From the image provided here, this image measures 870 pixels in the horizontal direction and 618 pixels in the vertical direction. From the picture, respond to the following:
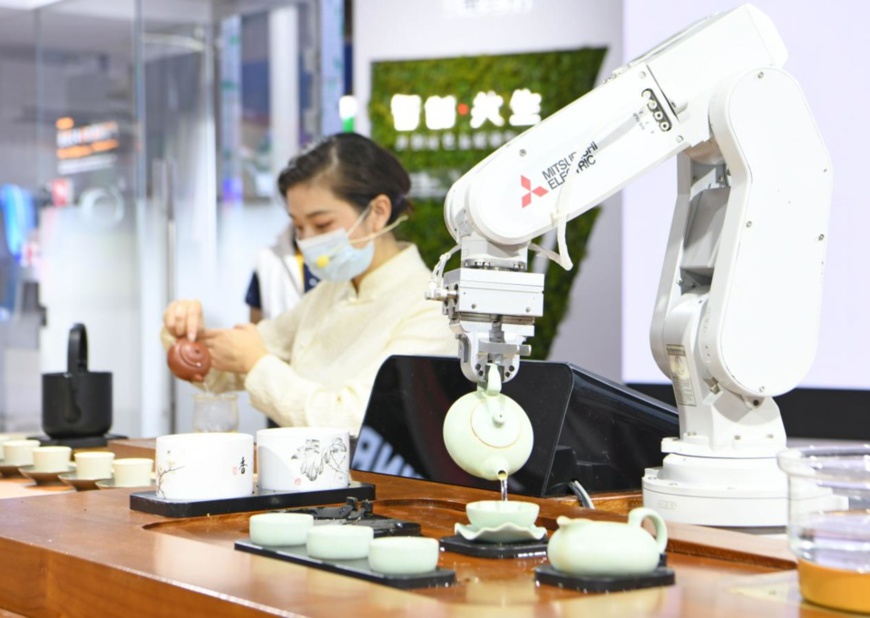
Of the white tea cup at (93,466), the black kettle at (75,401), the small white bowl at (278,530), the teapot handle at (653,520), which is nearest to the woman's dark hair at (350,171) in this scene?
the black kettle at (75,401)

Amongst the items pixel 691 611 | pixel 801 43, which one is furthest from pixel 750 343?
pixel 801 43

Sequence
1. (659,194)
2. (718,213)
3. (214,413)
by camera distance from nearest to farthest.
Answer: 1. (718,213)
2. (214,413)
3. (659,194)

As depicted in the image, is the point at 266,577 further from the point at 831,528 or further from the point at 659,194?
the point at 659,194

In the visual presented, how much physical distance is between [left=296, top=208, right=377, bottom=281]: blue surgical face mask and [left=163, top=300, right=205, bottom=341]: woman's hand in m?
0.28

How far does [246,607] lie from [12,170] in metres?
4.98

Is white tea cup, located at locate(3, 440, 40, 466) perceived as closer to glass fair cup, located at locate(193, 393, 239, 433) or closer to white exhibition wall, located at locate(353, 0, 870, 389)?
glass fair cup, located at locate(193, 393, 239, 433)

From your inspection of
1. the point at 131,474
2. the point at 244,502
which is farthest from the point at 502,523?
the point at 131,474

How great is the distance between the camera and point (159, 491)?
1.46 metres

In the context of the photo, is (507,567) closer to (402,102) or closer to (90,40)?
(402,102)

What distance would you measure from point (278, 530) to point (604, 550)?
0.32 meters

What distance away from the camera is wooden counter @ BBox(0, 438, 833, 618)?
987mm

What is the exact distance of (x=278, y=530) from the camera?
1198 millimetres

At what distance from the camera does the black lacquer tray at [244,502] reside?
Result: 1.40 metres

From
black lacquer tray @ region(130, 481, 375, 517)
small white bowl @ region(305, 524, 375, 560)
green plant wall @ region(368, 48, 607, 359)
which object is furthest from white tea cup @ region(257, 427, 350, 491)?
green plant wall @ region(368, 48, 607, 359)
